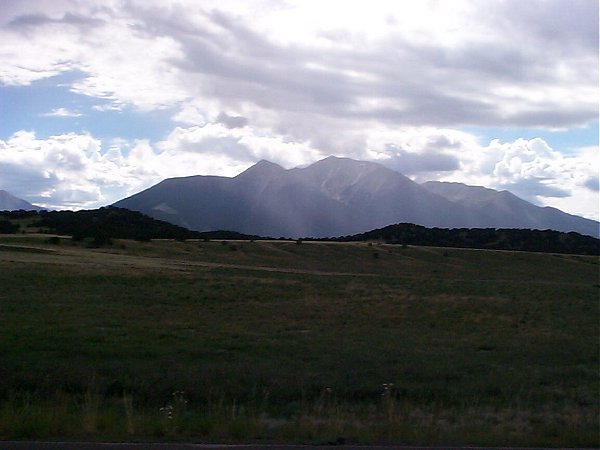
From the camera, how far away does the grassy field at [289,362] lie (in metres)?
9.62

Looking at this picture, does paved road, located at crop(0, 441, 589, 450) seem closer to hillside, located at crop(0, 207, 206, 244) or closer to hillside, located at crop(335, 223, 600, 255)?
hillside, located at crop(0, 207, 206, 244)

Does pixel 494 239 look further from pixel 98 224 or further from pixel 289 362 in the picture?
pixel 289 362

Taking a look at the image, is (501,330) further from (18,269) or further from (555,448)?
(18,269)

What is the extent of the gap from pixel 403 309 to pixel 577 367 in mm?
11733

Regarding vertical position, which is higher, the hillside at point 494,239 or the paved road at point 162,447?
the hillside at point 494,239

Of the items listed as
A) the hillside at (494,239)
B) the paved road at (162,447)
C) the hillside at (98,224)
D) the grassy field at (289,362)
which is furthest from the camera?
the hillside at (494,239)

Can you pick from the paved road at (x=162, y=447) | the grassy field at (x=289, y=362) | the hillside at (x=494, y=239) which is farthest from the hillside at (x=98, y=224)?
the paved road at (x=162, y=447)

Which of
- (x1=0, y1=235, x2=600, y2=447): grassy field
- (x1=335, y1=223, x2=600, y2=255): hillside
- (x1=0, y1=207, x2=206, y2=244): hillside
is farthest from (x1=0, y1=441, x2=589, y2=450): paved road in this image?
(x1=335, y1=223, x2=600, y2=255): hillside

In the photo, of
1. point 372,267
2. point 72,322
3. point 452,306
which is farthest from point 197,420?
point 372,267

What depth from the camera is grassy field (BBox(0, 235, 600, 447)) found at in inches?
379

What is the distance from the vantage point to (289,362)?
15680 mm

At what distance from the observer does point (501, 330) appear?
76.1 feet

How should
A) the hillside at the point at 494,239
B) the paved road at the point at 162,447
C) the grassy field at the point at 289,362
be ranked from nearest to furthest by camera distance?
the paved road at the point at 162,447 → the grassy field at the point at 289,362 → the hillside at the point at 494,239

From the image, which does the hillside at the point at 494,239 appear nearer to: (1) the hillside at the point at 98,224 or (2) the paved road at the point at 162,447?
(1) the hillside at the point at 98,224
